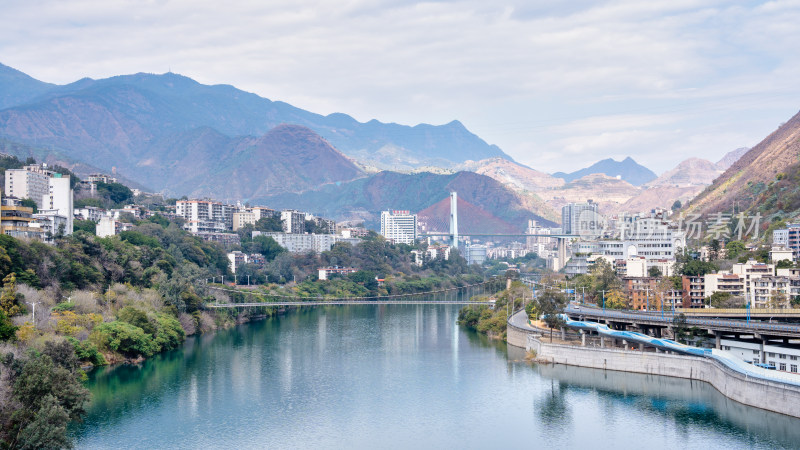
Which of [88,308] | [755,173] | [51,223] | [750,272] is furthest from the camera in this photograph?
[755,173]

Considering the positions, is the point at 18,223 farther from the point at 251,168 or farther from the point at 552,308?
the point at 251,168

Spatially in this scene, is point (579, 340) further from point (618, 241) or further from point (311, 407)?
point (618, 241)

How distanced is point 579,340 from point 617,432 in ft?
28.8

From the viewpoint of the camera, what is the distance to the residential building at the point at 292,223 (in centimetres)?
6772

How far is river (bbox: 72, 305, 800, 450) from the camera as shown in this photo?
16547mm

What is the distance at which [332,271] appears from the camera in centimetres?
5347

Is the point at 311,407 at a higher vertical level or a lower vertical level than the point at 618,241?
lower

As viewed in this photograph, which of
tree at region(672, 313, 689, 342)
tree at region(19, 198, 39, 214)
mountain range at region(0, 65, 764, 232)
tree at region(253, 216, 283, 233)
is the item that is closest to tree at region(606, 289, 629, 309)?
tree at region(672, 313, 689, 342)

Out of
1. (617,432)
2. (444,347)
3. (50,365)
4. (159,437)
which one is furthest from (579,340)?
(50,365)

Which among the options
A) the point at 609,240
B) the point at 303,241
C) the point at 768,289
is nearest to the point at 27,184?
the point at 303,241

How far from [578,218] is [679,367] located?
86141 mm

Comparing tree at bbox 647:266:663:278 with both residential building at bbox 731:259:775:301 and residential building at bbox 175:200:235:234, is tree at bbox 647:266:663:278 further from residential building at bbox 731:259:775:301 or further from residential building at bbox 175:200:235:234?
residential building at bbox 175:200:235:234

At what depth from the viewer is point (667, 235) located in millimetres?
37625

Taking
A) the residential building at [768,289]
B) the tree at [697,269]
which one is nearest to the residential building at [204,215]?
the tree at [697,269]
